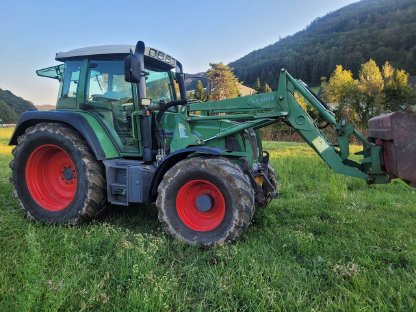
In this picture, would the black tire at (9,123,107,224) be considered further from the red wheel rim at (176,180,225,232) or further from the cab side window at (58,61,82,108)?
the red wheel rim at (176,180,225,232)

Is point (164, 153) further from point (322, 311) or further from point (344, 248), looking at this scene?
point (322, 311)

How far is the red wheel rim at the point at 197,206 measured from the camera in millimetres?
4277

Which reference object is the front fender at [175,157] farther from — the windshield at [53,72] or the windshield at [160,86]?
the windshield at [53,72]

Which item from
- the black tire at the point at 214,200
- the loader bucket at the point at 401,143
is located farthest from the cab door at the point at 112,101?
the loader bucket at the point at 401,143

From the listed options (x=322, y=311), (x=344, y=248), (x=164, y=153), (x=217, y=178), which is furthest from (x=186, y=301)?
(x=164, y=153)

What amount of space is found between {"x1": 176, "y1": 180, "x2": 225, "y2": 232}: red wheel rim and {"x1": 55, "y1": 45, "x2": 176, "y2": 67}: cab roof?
6.68ft

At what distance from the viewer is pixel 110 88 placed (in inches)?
205

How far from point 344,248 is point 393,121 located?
57.2 inches

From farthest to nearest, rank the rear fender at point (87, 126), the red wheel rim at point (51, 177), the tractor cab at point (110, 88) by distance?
the red wheel rim at point (51, 177)
the tractor cab at point (110, 88)
the rear fender at point (87, 126)

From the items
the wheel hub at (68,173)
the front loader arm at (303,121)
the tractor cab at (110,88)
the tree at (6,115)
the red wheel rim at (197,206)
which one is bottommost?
the red wheel rim at (197,206)

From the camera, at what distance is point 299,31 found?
188125 millimetres

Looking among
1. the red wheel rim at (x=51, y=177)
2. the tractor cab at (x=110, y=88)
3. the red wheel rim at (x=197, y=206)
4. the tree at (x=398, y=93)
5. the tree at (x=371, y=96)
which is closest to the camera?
the red wheel rim at (x=197, y=206)

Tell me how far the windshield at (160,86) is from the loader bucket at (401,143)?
316 cm

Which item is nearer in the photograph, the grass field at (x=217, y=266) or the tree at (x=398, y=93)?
the grass field at (x=217, y=266)
